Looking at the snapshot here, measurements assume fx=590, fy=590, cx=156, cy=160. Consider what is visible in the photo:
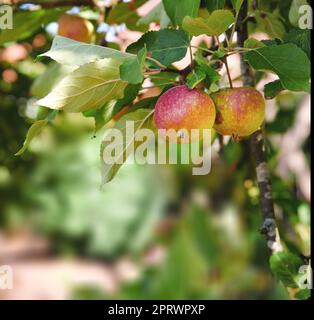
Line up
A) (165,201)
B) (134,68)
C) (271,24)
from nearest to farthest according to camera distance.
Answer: (134,68) → (271,24) → (165,201)

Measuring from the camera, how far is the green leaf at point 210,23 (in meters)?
0.64

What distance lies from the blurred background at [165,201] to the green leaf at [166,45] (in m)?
0.14

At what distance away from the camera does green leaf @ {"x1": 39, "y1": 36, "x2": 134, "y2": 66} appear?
665 mm

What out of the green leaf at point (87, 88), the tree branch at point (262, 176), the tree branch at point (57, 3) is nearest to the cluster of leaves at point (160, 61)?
the green leaf at point (87, 88)

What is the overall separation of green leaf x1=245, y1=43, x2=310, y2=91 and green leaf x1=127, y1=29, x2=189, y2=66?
0.29ft

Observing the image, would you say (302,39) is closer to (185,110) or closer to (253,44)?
(253,44)

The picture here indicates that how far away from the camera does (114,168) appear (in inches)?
27.9

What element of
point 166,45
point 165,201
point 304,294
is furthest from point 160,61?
point 165,201

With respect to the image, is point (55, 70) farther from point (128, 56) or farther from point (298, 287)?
point (298, 287)

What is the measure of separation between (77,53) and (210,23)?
154mm

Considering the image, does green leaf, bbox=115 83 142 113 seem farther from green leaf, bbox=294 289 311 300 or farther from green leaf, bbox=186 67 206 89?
green leaf, bbox=294 289 311 300

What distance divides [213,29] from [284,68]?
9cm

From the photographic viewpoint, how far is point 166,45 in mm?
704
